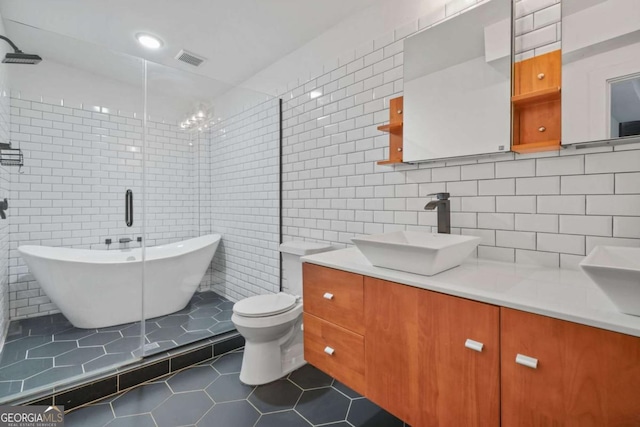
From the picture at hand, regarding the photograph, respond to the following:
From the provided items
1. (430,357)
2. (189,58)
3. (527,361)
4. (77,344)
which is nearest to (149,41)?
(189,58)

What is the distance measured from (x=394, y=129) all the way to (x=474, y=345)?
1.38m

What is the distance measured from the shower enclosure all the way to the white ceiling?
0.28 ft

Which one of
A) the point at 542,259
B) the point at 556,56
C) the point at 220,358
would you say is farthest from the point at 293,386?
the point at 556,56

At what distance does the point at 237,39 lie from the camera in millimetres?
2514

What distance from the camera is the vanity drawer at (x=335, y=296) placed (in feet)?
4.48

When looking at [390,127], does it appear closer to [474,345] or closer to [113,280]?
[474,345]

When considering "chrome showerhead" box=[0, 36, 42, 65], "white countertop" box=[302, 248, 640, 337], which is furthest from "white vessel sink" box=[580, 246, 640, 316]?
"chrome showerhead" box=[0, 36, 42, 65]

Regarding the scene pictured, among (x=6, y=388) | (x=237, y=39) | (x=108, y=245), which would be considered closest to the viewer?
(x=6, y=388)

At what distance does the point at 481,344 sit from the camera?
0.97 meters

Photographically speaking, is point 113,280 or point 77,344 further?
point 113,280

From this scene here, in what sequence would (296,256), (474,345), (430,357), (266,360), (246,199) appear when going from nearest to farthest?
(474,345), (430,357), (266,360), (296,256), (246,199)

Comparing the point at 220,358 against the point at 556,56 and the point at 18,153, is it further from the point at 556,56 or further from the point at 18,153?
the point at 556,56

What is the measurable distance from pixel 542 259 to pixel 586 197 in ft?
1.08

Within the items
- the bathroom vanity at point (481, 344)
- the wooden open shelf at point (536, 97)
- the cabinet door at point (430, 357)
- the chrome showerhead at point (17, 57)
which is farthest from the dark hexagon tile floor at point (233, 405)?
the chrome showerhead at point (17, 57)
